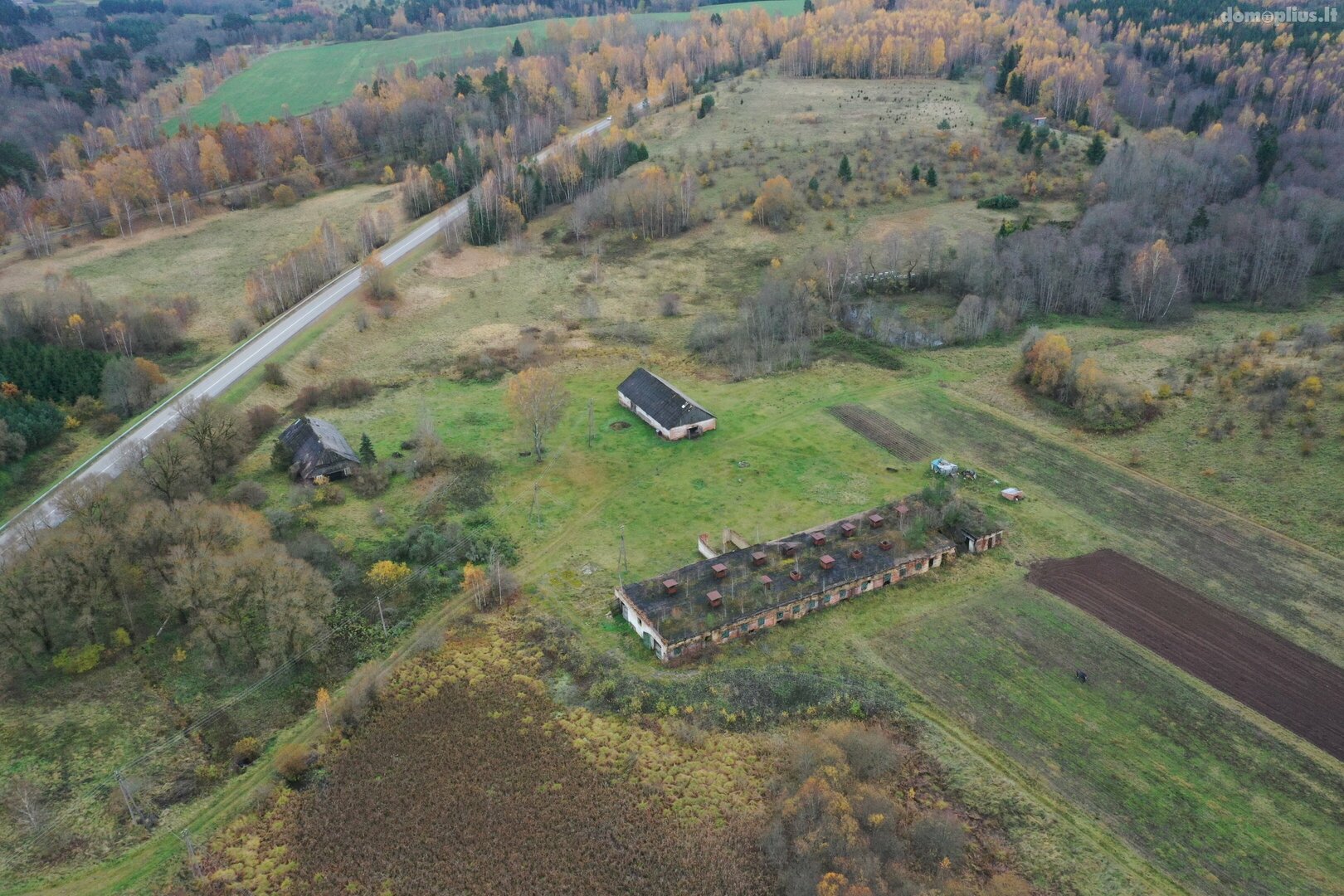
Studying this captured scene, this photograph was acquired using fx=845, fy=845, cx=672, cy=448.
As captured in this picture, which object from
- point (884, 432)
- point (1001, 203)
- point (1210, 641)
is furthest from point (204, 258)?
point (1210, 641)

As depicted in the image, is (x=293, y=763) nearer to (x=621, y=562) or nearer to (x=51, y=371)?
(x=621, y=562)

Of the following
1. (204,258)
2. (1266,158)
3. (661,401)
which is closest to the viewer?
(661,401)

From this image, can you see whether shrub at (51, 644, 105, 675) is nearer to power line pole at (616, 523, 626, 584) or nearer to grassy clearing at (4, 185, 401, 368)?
power line pole at (616, 523, 626, 584)

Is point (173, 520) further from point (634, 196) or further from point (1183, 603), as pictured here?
point (634, 196)

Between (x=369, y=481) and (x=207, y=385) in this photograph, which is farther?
(x=207, y=385)

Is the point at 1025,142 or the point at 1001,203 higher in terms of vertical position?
the point at 1025,142

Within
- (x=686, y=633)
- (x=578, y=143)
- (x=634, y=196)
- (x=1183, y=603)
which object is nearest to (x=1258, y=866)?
(x=1183, y=603)

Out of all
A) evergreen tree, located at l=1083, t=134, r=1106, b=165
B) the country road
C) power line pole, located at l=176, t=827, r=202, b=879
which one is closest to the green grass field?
the country road
